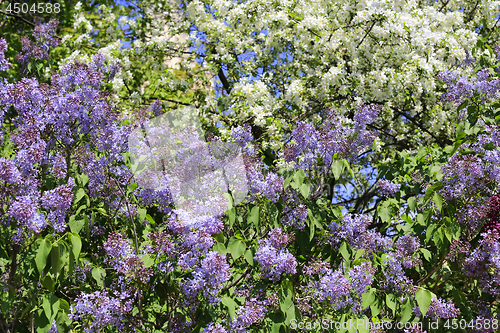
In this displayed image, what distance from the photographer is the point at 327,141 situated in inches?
131

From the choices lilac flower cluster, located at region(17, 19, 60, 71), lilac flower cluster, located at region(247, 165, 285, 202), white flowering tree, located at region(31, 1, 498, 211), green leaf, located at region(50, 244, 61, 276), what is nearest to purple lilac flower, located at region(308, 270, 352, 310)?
lilac flower cluster, located at region(247, 165, 285, 202)

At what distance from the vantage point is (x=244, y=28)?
6246mm

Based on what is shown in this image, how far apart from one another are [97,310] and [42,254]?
493 millimetres

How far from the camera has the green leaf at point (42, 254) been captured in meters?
2.44

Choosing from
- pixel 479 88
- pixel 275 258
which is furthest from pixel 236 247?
pixel 479 88

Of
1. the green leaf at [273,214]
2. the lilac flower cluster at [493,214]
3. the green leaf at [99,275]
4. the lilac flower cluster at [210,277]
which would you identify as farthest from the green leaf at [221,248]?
the lilac flower cluster at [493,214]

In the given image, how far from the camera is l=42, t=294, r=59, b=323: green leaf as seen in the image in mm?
2533

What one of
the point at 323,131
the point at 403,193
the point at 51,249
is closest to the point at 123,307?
the point at 51,249

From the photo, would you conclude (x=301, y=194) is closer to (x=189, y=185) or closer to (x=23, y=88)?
(x=189, y=185)

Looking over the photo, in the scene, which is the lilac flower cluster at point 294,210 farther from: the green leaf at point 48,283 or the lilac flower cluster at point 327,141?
the green leaf at point 48,283

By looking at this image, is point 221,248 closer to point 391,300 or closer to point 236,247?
point 236,247

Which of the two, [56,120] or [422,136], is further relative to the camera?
[422,136]

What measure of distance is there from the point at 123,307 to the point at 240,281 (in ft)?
3.24

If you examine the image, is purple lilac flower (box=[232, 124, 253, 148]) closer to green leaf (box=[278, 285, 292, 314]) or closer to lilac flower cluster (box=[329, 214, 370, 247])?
lilac flower cluster (box=[329, 214, 370, 247])
